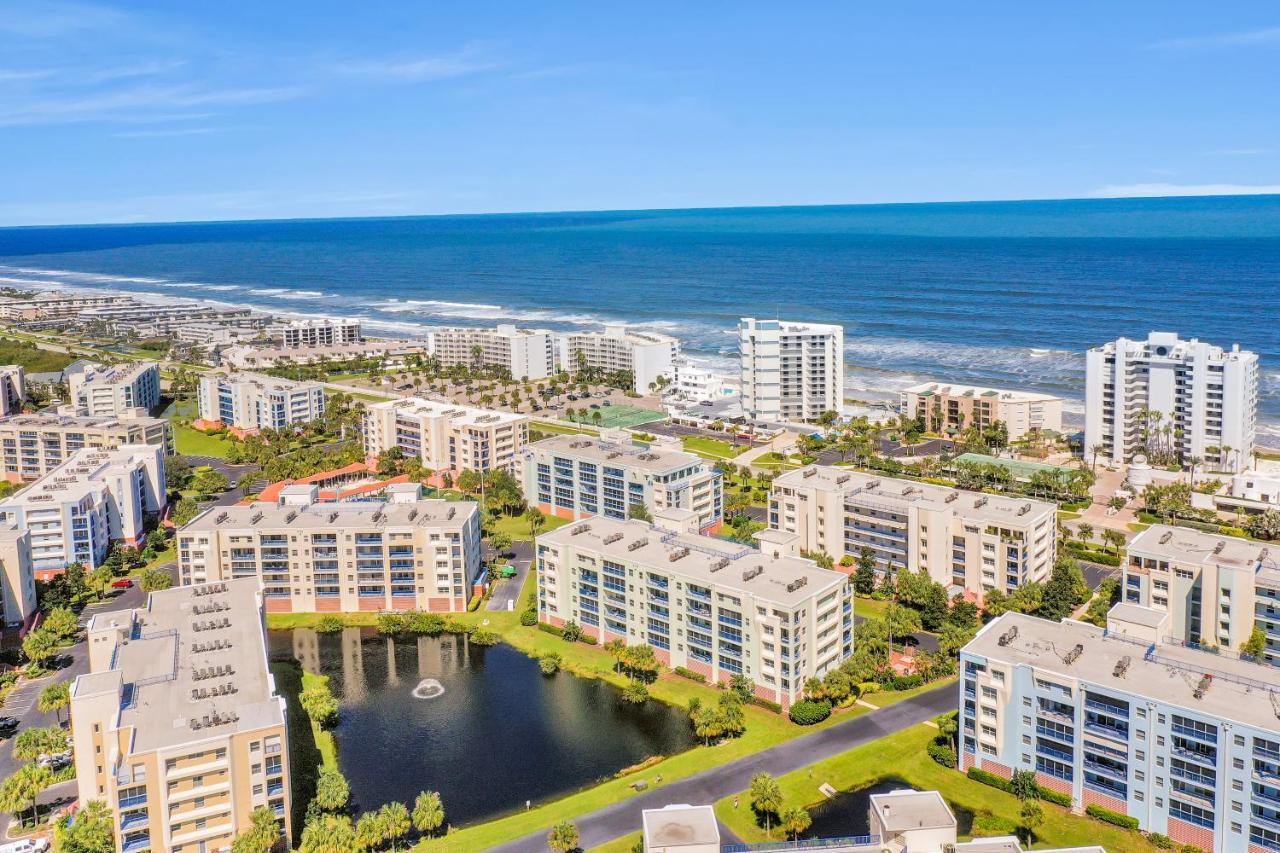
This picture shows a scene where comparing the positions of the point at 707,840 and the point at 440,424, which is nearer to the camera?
the point at 707,840

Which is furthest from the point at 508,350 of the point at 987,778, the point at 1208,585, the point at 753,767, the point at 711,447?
the point at 987,778

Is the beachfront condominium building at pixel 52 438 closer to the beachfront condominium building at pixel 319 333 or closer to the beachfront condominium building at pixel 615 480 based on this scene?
the beachfront condominium building at pixel 615 480

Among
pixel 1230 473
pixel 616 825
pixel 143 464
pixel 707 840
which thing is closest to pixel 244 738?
pixel 616 825

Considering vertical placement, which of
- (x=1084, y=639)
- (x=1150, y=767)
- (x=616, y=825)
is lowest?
(x=616, y=825)

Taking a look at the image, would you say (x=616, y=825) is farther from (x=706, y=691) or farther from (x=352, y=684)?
(x=352, y=684)

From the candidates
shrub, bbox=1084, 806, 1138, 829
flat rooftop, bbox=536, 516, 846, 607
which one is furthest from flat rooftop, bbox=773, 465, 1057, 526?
shrub, bbox=1084, 806, 1138, 829

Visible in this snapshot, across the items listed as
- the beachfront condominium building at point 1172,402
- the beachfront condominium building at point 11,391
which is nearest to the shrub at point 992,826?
the beachfront condominium building at point 1172,402
